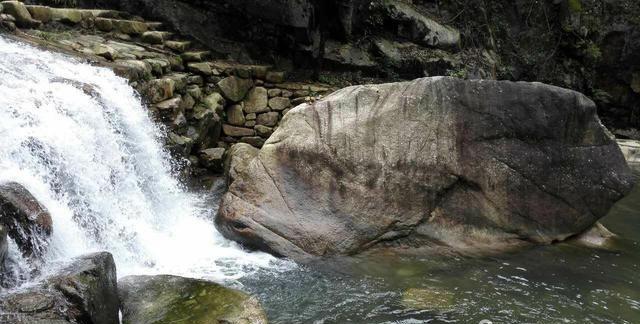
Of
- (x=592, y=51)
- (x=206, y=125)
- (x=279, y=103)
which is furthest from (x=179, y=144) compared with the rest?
(x=592, y=51)

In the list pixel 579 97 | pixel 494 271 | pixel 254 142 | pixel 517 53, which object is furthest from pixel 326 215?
pixel 517 53

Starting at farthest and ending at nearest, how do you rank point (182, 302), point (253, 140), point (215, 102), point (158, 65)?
point (253, 140), point (215, 102), point (158, 65), point (182, 302)

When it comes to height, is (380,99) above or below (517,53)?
below

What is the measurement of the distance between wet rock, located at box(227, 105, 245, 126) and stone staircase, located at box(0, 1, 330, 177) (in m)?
0.02

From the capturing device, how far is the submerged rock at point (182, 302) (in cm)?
500

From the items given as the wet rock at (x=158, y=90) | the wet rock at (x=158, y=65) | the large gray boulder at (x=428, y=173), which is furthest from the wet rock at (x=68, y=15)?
the large gray boulder at (x=428, y=173)

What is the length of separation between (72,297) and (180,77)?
678 centimetres

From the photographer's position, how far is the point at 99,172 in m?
6.90

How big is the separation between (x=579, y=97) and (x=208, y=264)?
5933 mm

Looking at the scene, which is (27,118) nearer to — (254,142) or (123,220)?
(123,220)

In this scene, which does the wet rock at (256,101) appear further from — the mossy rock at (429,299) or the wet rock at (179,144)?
the mossy rock at (429,299)

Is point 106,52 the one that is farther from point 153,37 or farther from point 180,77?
point 153,37

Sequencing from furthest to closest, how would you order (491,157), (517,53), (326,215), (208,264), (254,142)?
(517,53)
(254,142)
(491,157)
(326,215)
(208,264)

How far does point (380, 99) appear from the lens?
26.0 ft
